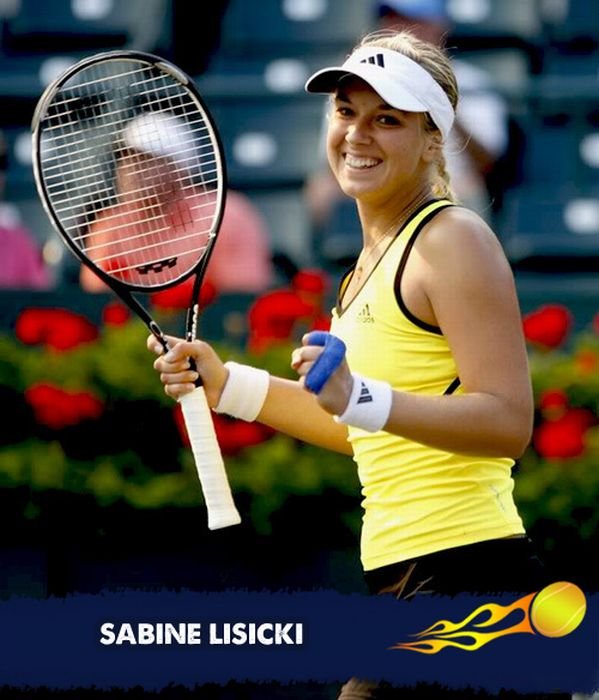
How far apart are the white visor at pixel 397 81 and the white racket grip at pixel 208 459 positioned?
548 mm

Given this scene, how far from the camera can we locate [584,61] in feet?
20.9

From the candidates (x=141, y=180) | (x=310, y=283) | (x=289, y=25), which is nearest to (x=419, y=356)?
(x=141, y=180)

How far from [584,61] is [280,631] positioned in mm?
4125

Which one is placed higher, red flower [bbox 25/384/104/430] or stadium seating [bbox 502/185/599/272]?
stadium seating [bbox 502/185/599/272]

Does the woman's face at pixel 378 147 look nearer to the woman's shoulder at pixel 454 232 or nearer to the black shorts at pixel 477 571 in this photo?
the woman's shoulder at pixel 454 232

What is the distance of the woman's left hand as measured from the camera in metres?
2.19

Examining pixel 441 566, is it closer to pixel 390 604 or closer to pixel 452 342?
pixel 390 604

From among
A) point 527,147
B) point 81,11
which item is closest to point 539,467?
point 527,147

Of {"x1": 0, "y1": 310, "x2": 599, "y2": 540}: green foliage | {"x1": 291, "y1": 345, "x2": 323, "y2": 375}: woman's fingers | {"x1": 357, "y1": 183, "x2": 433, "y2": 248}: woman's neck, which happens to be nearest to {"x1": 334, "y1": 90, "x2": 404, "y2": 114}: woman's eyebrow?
{"x1": 357, "y1": 183, "x2": 433, "y2": 248}: woman's neck

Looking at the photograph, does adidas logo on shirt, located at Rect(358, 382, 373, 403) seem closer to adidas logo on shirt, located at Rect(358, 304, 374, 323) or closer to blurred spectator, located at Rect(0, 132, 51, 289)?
adidas logo on shirt, located at Rect(358, 304, 374, 323)

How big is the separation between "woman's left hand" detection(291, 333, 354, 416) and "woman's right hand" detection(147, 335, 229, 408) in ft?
1.54

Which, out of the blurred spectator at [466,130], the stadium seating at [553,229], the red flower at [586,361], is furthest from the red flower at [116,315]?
the stadium seating at [553,229]

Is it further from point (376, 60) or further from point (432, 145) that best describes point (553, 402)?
point (376, 60)

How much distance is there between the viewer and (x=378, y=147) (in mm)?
2504
